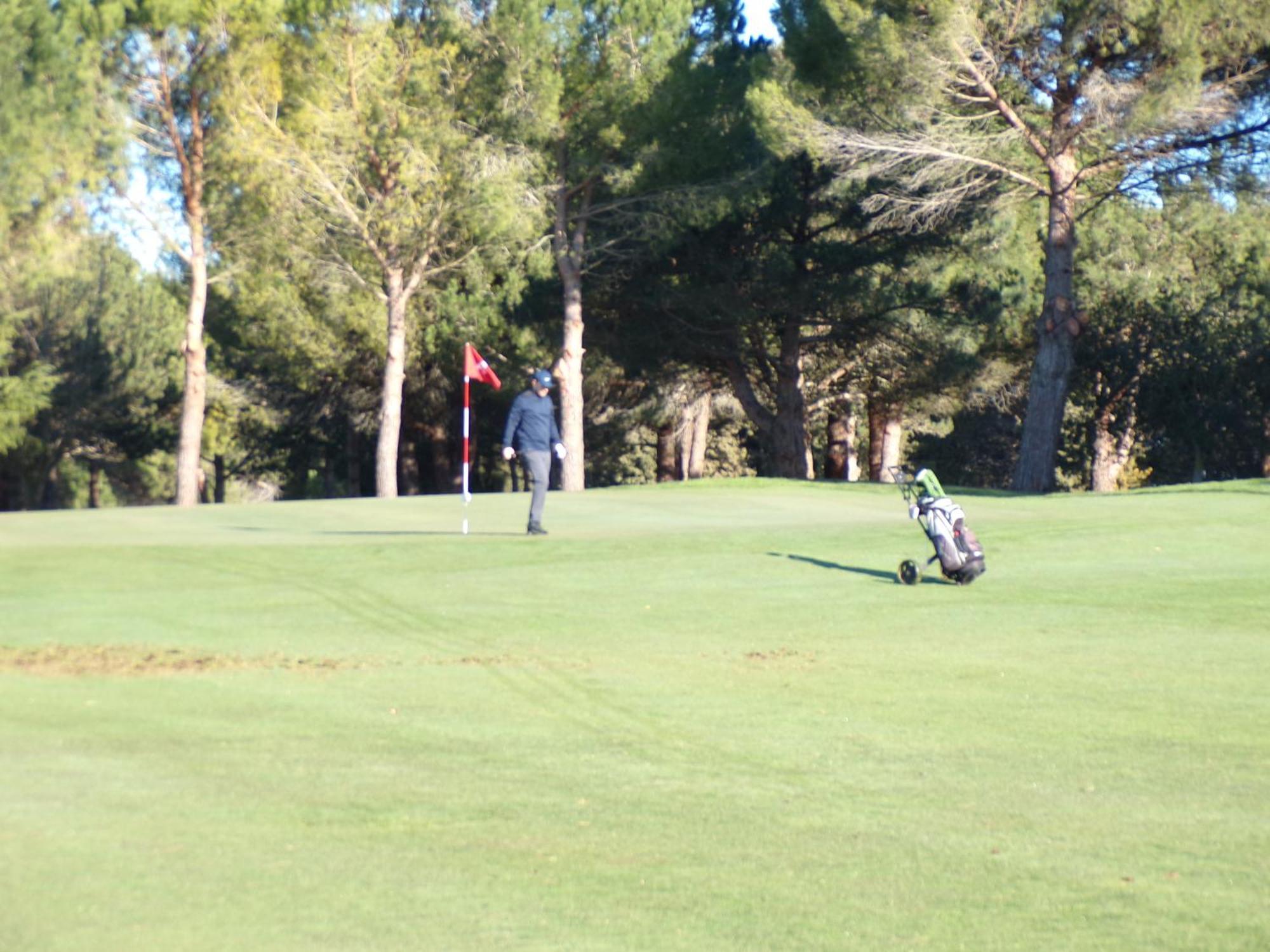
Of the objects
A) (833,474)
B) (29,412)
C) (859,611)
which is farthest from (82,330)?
(859,611)

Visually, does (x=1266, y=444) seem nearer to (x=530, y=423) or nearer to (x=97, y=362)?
(x=530, y=423)

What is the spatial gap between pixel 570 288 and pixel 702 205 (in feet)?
11.9

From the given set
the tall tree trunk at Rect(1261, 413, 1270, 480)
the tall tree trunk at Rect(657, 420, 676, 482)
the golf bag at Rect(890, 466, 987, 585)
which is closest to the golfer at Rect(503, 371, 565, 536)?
the golf bag at Rect(890, 466, 987, 585)

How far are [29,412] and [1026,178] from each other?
33.1 m

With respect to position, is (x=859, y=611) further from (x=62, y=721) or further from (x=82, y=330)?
(x=82, y=330)

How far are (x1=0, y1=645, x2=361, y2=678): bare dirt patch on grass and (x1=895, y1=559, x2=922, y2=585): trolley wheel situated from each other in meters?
5.74

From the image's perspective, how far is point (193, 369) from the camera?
37312 millimetres

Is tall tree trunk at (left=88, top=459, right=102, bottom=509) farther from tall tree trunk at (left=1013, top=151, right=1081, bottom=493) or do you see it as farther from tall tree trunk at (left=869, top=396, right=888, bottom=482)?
tall tree trunk at (left=1013, top=151, right=1081, bottom=493)

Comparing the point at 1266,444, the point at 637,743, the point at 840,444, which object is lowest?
the point at 637,743

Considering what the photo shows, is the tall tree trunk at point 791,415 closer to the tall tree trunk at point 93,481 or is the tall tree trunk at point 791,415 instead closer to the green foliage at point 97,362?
the green foliage at point 97,362

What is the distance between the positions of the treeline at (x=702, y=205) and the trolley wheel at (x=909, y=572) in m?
14.2

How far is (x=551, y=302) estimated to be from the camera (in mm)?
39781

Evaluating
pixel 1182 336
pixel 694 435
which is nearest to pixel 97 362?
pixel 694 435

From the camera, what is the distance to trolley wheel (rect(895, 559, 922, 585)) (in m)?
14.7
